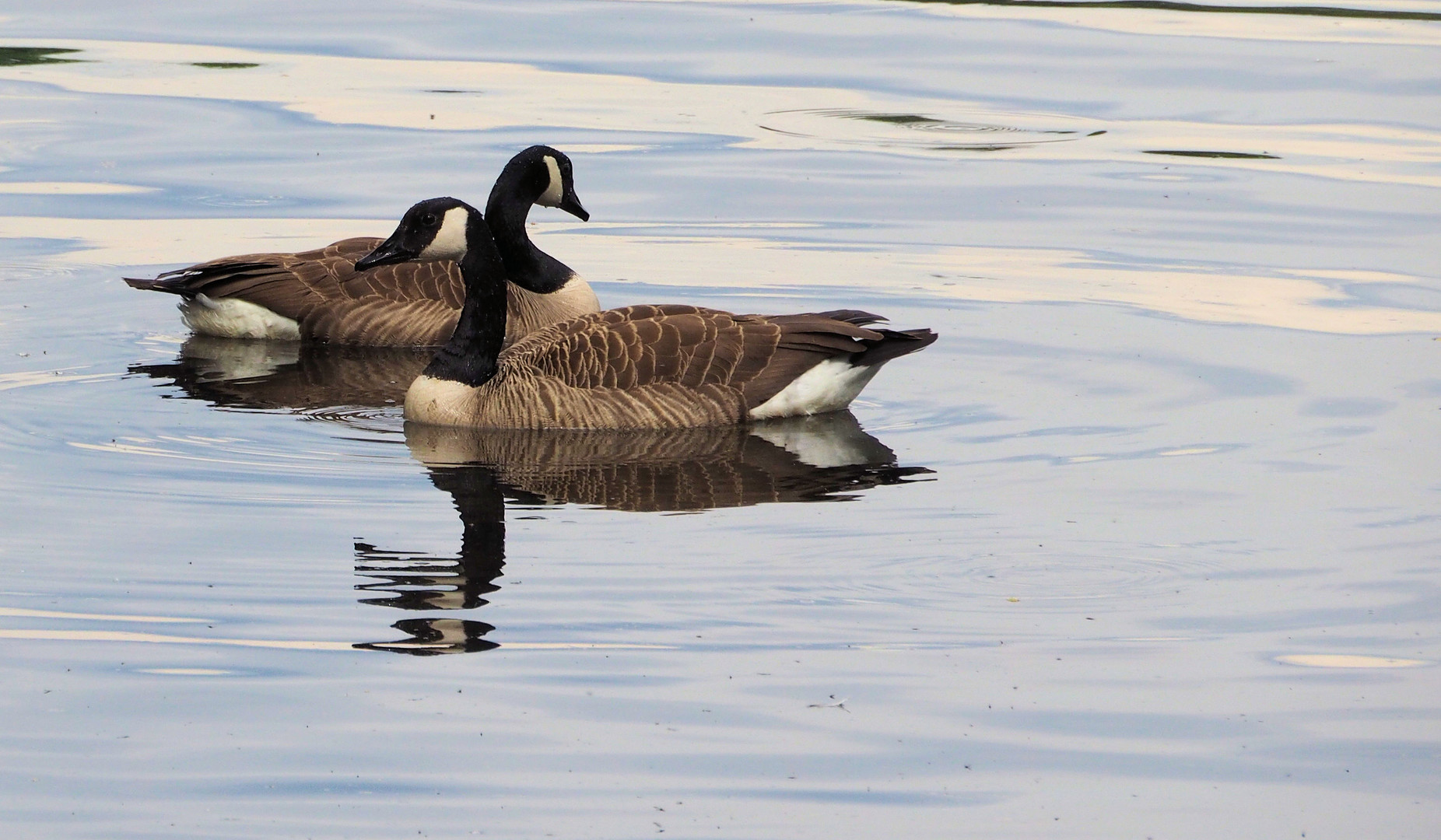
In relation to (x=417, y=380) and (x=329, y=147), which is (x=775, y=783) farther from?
(x=329, y=147)

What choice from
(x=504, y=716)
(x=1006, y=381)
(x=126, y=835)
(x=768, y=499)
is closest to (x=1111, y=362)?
(x=1006, y=381)

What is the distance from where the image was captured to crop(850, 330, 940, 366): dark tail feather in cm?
1291

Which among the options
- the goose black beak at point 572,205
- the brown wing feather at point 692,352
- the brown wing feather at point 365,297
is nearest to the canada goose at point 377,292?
the brown wing feather at point 365,297

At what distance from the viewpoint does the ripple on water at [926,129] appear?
2102 centimetres

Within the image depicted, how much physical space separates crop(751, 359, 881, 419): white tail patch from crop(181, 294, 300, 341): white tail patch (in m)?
4.63

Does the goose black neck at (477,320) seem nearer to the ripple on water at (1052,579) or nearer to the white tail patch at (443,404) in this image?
the white tail patch at (443,404)

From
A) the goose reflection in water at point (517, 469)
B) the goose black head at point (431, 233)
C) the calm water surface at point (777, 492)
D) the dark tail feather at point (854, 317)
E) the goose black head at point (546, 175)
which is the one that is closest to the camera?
the calm water surface at point (777, 492)

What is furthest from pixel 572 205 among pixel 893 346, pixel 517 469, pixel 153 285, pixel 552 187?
pixel 517 469

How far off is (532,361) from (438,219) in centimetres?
143

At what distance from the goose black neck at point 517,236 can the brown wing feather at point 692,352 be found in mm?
2641

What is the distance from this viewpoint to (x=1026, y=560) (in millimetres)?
9734

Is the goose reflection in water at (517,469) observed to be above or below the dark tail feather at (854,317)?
below

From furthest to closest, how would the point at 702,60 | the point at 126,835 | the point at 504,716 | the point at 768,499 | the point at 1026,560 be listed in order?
the point at 702,60 < the point at 768,499 < the point at 1026,560 < the point at 504,716 < the point at 126,835

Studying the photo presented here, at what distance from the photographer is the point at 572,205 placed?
16.3 m
